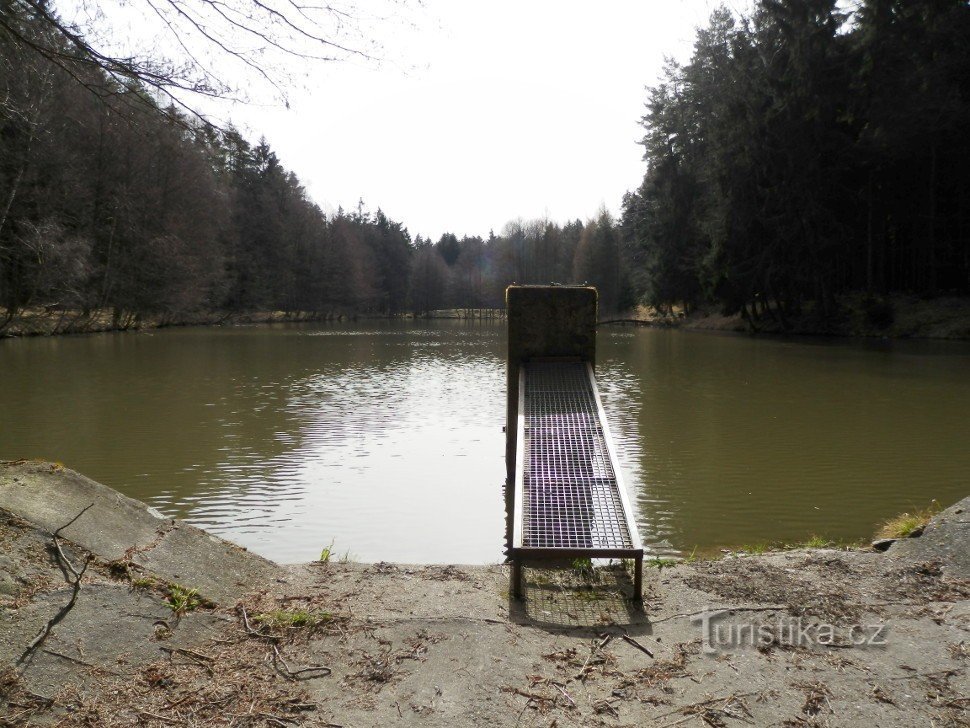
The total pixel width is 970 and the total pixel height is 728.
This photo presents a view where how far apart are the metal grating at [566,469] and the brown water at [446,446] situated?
1209mm

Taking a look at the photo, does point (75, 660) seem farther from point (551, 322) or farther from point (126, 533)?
point (551, 322)

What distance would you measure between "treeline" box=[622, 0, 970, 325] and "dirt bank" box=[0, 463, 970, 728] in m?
30.7

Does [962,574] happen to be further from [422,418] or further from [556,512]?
[422,418]

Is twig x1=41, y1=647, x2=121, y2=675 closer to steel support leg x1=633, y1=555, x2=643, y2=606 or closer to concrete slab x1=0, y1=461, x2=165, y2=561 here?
concrete slab x1=0, y1=461, x2=165, y2=561

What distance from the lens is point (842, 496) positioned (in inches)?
321

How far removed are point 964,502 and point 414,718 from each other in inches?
172

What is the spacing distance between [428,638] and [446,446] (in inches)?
296

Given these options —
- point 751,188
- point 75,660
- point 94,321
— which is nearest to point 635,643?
point 75,660

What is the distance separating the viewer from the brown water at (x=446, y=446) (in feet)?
24.1

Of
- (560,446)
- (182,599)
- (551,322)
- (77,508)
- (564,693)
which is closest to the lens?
(564,693)

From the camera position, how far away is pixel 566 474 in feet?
18.2

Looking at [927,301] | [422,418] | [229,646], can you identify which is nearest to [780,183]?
[927,301]

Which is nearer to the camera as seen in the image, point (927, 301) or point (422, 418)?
point (422, 418)

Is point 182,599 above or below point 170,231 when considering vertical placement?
below
